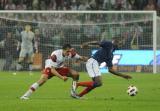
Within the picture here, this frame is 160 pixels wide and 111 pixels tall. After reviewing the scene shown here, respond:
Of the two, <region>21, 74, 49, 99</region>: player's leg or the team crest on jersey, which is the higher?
<region>21, 74, 49, 99</region>: player's leg

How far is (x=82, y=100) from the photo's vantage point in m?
19.2

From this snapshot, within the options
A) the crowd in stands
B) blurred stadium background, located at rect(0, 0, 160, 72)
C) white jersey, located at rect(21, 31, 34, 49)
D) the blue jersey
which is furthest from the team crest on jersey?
the blue jersey

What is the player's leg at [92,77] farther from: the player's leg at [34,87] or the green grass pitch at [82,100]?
the player's leg at [34,87]

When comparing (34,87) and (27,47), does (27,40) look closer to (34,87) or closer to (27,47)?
(27,47)

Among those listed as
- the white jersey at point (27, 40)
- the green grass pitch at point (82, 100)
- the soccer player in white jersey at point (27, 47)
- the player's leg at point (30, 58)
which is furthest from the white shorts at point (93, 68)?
the white jersey at point (27, 40)

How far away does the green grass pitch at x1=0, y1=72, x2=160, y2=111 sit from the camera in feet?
55.1

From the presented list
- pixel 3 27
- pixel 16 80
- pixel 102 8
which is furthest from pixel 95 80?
pixel 102 8

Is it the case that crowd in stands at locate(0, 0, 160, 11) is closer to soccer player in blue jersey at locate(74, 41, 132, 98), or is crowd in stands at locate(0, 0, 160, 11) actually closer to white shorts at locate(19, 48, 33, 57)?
white shorts at locate(19, 48, 33, 57)

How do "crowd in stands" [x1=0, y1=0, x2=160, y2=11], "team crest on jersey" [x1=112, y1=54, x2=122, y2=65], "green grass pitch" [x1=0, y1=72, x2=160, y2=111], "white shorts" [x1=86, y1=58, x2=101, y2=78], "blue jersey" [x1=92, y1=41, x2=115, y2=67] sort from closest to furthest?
"green grass pitch" [x1=0, y1=72, x2=160, y2=111]
"white shorts" [x1=86, y1=58, x2=101, y2=78]
"blue jersey" [x1=92, y1=41, x2=115, y2=67]
"team crest on jersey" [x1=112, y1=54, x2=122, y2=65]
"crowd in stands" [x1=0, y1=0, x2=160, y2=11]

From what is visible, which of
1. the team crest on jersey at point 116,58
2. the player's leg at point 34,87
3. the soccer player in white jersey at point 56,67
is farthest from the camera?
the team crest on jersey at point 116,58

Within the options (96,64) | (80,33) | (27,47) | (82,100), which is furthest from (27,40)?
(82,100)

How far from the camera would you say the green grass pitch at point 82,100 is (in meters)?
16.8

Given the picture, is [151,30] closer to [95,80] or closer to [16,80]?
[16,80]

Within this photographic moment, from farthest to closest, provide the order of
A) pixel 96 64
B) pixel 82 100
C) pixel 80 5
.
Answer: pixel 80 5 < pixel 96 64 < pixel 82 100
